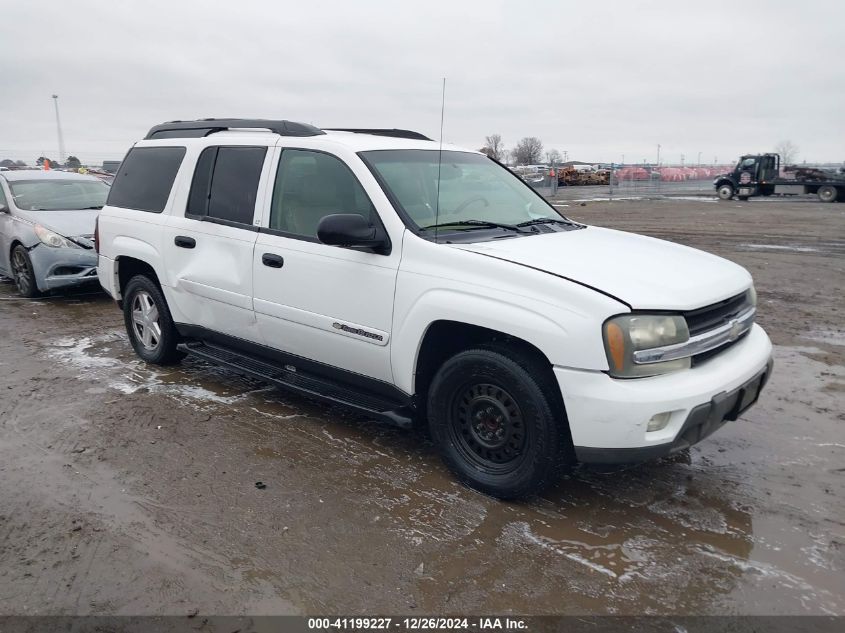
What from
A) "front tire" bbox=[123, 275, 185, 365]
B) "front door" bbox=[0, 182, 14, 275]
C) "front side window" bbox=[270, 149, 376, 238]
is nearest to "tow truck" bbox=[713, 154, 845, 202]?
"front door" bbox=[0, 182, 14, 275]

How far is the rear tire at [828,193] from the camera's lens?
2861cm

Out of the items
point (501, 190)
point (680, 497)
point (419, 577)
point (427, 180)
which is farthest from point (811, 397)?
point (419, 577)

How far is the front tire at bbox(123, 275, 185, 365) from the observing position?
5.59 metres

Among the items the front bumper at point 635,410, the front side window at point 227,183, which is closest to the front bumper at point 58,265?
the front side window at point 227,183

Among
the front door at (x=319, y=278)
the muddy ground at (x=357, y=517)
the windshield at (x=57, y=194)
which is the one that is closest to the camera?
the muddy ground at (x=357, y=517)

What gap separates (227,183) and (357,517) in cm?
267

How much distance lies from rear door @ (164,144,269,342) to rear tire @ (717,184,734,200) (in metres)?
31.1

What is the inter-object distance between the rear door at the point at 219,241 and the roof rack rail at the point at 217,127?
0.61 feet

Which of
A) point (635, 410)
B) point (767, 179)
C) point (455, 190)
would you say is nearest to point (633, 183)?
point (767, 179)

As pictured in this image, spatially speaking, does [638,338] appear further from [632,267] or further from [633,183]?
[633,183]

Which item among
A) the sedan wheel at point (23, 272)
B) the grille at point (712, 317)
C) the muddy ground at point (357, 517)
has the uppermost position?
the grille at point (712, 317)

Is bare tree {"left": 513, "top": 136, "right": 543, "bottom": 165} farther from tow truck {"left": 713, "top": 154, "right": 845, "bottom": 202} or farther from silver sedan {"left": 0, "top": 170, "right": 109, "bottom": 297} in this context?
silver sedan {"left": 0, "top": 170, "right": 109, "bottom": 297}

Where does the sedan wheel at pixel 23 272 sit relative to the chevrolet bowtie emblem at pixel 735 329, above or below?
below

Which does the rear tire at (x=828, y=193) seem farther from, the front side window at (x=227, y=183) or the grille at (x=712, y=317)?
the front side window at (x=227, y=183)
